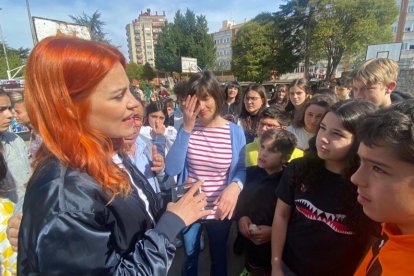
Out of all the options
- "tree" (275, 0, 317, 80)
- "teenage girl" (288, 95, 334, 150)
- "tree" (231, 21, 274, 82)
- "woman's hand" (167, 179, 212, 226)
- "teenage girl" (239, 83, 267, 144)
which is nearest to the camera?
"woman's hand" (167, 179, 212, 226)

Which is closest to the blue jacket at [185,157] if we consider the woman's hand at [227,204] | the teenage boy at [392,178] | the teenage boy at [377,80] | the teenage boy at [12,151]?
the woman's hand at [227,204]

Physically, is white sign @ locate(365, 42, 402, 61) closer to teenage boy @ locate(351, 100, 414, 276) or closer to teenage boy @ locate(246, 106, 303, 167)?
teenage boy @ locate(246, 106, 303, 167)

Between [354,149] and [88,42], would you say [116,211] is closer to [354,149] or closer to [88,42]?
[88,42]

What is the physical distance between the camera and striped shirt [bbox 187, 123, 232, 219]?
214cm

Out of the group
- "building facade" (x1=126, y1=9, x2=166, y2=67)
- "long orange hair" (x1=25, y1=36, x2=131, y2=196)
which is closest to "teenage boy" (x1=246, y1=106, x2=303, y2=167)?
"long orange hair" (x1=25, y1=36, x2=131, y2=196)

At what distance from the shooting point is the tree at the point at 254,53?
35094 mm

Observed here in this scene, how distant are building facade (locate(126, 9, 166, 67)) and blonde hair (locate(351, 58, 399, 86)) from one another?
100m

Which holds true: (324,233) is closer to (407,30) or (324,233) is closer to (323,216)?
(323,216)

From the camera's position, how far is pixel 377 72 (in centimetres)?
235

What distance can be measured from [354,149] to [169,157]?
131cm

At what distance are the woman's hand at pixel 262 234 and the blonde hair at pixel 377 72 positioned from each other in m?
1.67

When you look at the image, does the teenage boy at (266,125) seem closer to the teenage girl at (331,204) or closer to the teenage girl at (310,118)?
the teenage girl at (310,118)

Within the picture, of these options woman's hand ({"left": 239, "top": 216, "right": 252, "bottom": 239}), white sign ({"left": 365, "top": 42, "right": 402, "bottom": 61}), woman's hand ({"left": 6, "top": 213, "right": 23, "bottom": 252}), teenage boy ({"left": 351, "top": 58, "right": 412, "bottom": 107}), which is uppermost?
white sign ({"left": 365, "top": 42, "right": 402, "bottom": 61})

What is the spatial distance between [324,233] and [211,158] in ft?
3.30
